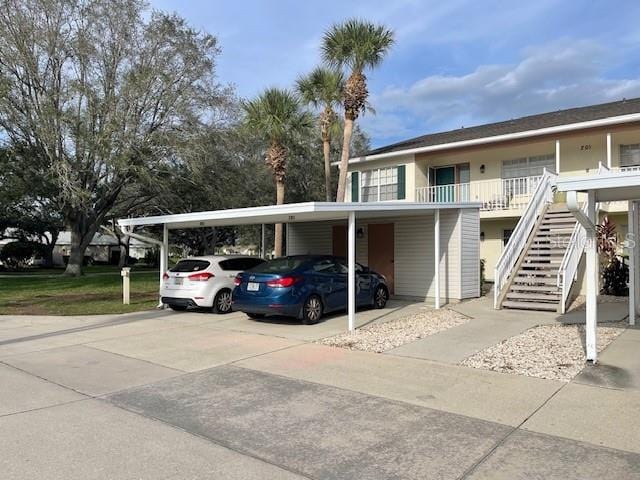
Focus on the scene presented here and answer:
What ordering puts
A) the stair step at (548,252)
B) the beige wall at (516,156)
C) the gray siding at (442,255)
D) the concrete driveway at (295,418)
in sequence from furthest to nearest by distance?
1. the beige wall at (516,156)
2. the gray siding at (442,255)
3. the stair step at (548,252)
4. the concrete driveway at (295,418)

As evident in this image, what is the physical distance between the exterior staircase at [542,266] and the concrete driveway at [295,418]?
12.3 ft

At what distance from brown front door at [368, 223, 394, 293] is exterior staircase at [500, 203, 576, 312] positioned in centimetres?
369

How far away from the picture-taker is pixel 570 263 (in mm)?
12453

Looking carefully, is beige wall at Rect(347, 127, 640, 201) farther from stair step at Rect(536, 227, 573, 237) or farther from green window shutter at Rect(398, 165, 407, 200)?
stair step at Rect(536, 227, 573, 237)

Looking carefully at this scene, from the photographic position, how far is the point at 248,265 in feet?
43.8

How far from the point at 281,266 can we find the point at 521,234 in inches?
272

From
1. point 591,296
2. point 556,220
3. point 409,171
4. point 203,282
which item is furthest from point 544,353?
point 409,171

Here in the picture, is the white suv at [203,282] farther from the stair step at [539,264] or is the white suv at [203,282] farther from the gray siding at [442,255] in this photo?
the stair step at [539,264]

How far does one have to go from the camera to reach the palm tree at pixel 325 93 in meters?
20.3

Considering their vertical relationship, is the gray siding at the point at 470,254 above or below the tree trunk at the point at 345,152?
below

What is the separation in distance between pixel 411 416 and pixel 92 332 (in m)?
7.69

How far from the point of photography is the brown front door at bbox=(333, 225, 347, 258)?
17.0 meters

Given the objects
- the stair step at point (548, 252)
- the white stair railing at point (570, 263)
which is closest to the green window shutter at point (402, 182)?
the stair step at point (548, 252)

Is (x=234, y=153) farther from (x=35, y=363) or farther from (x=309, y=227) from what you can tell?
(x=35, y=363)
